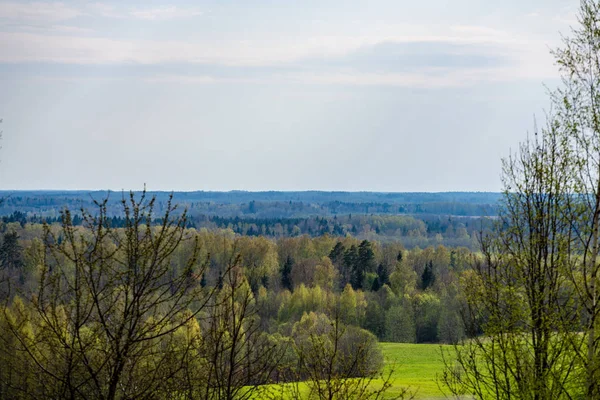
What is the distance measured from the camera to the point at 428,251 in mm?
103938

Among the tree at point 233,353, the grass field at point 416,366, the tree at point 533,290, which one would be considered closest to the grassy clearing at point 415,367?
the grass field at point 416,366

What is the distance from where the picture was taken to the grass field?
35688mm

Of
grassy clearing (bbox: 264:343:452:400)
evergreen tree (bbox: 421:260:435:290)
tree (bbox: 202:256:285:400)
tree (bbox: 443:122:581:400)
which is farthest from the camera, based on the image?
evergreen tree (bbox: 421:260:435:290)

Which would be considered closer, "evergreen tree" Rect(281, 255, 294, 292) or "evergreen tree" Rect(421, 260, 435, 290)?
"evergreen tree" Rect(421, 260, 435, 290)

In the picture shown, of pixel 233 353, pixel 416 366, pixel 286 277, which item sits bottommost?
pixel 416 366

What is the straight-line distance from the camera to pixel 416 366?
48.8 m

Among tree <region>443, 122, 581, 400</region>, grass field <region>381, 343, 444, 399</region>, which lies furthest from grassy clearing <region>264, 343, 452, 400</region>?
tree <region>443, 122, 581, 400</region>

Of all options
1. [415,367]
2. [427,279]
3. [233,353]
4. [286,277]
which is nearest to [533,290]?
[233,353]

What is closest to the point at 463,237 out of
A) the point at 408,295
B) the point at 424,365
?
the point at 408,295

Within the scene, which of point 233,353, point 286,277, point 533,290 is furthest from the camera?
point 286,277

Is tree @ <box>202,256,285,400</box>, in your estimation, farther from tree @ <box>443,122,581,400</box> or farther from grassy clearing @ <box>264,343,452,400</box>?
grassy clearing @ <box>264,343,452,400</box>

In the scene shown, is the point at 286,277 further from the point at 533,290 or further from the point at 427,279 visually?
the point at 533,290

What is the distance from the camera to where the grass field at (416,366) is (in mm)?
35688

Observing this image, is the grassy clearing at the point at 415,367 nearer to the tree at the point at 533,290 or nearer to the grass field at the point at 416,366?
the grass field at the point at 416,366
